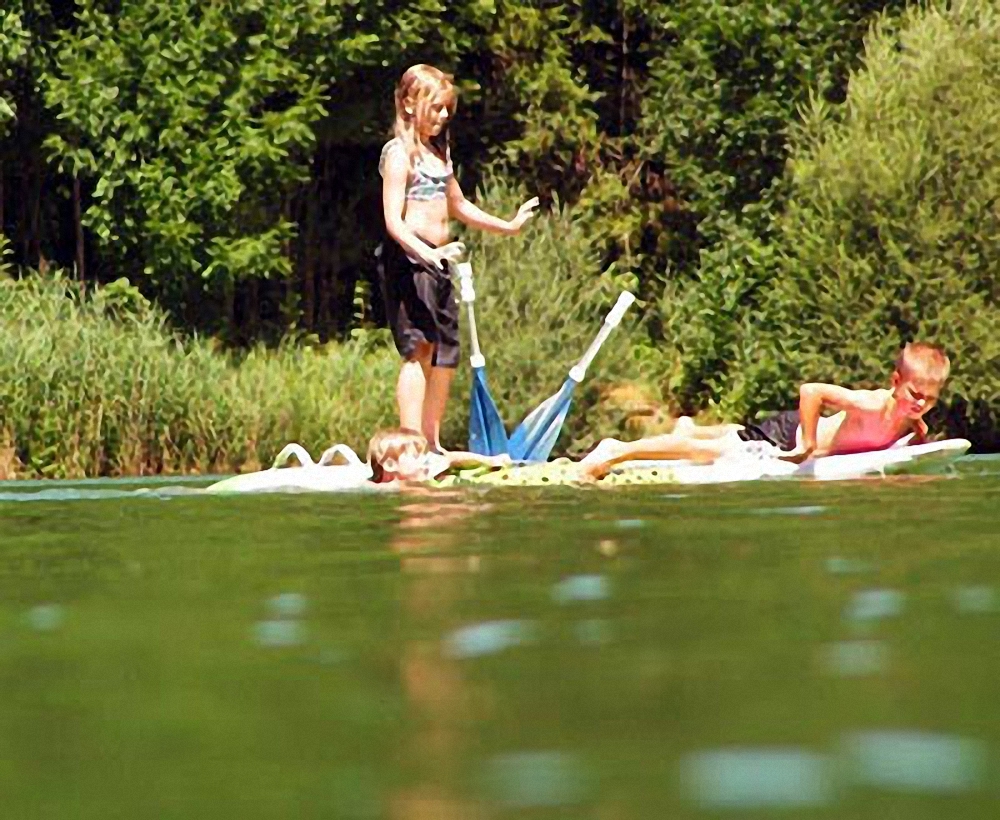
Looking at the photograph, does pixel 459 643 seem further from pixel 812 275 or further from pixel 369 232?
pixel 369 232

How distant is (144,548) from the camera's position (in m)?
9.28

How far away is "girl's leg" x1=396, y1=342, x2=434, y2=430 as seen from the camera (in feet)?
48.1

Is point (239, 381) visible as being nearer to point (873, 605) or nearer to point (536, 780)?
point (873, 605)

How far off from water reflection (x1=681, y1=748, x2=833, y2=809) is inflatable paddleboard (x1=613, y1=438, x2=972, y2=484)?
995cm

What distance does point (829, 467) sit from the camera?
1429 cm

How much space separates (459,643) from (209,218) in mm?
18532

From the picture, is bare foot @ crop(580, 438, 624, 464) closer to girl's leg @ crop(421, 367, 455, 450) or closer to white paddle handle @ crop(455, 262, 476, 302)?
girl's leg @ crop(421, 367, 455, 450)

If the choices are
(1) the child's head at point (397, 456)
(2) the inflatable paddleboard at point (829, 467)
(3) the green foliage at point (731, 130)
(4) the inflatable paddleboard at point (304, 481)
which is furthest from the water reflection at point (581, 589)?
(3) the green foliage at point (731, 130)

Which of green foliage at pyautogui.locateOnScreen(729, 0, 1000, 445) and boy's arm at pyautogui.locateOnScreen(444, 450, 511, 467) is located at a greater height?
green foliage at pyautogui.locateOnScreen(729, 0, 1000, 445)

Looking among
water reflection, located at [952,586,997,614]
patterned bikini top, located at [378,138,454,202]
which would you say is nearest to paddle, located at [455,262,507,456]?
patterned bikini top, located at [378,138,454,202]

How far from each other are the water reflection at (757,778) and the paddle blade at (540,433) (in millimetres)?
11906

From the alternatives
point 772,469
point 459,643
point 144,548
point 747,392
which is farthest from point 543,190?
point 459,643

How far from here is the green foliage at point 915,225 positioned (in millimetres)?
19672

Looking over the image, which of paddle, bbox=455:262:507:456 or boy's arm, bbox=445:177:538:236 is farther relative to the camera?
paddle, bbox=455:262:507:456
